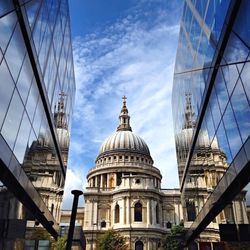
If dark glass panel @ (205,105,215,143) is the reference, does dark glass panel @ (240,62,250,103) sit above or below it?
below

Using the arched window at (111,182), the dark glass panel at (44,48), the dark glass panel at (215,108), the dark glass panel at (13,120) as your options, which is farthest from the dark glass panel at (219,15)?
the arched window at (111,182)

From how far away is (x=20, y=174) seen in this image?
15.0 meters

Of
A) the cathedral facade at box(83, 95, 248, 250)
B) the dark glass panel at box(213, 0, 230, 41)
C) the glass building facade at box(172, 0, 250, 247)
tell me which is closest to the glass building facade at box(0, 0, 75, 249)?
the dark glass panel at box(213, 0, 230, 41)

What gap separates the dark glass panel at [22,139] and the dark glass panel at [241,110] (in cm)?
908

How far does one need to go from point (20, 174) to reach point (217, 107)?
31.7ft

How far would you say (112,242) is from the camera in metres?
59.6

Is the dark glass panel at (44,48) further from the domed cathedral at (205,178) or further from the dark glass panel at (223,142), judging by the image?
the domed cathedral at (205,178)

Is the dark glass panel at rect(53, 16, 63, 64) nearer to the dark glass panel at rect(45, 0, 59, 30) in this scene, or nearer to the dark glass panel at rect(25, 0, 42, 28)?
the dark glass panel at rect(45, 0, 59, 30)

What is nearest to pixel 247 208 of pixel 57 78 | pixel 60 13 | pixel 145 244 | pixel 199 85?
pixel 199 85

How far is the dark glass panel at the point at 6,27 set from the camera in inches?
436

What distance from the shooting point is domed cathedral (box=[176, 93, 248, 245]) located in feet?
49.3

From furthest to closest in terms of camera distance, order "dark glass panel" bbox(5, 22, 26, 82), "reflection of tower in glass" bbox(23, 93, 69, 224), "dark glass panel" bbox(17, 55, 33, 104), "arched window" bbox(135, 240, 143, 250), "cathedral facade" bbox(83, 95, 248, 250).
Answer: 1. "arched window" bbox(135, 240, 143, 250)
2. "cathedral facade" bbox(83, 95, 248, 250)
3. "reflection of tower in glass" bbox(23, 93, 69, 224)
4. "dark glass panel" bbox(17, 55, 33, 104)
5. "dark glass panel" bbox(5, 22, 26, 82)

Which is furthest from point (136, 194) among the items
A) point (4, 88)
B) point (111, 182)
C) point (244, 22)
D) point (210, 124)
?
point (244, 22)

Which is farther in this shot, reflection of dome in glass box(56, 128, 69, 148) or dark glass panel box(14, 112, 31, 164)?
reflection of dome in glass box(56, 128, 69, 148)
